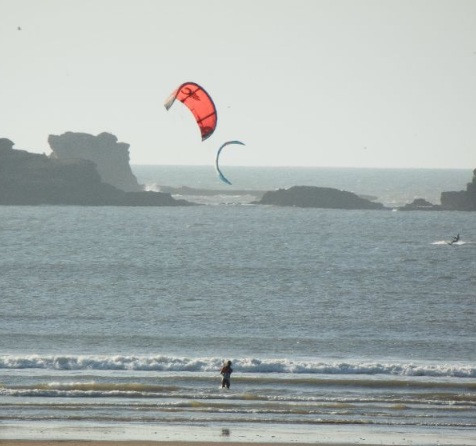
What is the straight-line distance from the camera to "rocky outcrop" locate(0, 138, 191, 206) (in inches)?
6058

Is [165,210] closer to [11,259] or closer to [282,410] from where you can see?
[11,259]

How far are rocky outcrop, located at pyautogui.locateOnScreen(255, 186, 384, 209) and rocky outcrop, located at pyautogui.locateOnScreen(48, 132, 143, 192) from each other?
1556 inches

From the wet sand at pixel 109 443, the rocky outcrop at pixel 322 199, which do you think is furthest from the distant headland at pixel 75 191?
the wet sand at pixel 109 443

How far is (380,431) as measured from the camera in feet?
91.6

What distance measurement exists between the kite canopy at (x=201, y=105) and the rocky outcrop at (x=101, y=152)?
147900 millimetres

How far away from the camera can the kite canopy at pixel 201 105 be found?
3606 centimetres

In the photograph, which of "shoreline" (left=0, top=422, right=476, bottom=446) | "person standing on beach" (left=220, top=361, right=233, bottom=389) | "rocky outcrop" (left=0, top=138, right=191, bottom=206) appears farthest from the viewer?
"rocky outcrop" (left=0, top=138, right=191, bottom=206)

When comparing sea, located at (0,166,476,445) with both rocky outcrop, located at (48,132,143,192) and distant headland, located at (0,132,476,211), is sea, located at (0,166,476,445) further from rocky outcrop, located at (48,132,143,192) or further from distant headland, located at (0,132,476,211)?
rocky outcrop, located at (48,132,143,192)

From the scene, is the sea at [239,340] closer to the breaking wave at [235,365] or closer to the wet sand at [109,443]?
the breaking wave at [235,365]

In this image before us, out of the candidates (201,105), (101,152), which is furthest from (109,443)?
(101,152)

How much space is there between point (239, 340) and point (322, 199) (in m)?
114

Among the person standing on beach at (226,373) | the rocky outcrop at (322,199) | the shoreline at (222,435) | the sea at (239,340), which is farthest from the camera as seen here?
the rocky outcrop at (322,199)

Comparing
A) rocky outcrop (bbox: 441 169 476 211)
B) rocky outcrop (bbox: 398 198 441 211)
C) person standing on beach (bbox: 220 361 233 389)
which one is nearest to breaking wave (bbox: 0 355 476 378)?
person standing on beach (bbox: 220 361 233 389)

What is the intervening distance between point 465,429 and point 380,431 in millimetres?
2191
